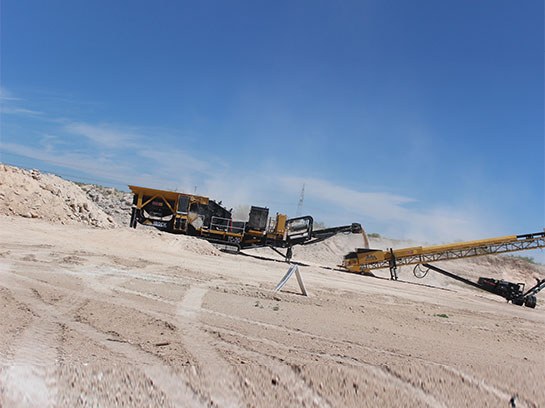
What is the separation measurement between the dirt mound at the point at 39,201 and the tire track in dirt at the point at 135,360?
16.5 metres

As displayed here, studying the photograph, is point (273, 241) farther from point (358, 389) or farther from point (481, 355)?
point (358, 389)

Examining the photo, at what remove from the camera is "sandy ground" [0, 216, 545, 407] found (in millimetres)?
→ 4090

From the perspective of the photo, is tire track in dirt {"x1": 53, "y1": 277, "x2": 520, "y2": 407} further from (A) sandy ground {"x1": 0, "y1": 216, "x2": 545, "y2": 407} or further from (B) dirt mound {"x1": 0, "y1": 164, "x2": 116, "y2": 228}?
(B) dirt mound {"x1": 0, "y1": 164, "x2": 116, "y2": 228}

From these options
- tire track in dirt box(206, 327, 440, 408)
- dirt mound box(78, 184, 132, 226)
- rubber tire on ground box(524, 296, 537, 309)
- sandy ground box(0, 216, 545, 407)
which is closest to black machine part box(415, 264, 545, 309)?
rubber tire on ground box(524, 296, 537, 309)

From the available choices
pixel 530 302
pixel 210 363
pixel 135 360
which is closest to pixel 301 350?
pixel 210 363

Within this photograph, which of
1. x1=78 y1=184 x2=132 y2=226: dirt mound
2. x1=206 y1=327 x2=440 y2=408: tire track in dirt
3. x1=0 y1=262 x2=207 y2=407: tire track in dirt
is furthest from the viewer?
x1=78 y1=184 x2=132 y2=226: dirt mound

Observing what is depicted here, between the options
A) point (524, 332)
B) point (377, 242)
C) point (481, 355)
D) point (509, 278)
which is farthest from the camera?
point (377, 242)

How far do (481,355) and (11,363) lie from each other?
21.0 ft

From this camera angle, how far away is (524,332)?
972 cm

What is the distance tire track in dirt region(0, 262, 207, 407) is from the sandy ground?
0.6 inches

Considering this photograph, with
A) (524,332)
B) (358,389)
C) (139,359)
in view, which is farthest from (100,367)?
(524,332)

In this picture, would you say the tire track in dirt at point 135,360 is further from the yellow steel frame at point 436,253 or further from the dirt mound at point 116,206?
the dirt mound at point 116,206

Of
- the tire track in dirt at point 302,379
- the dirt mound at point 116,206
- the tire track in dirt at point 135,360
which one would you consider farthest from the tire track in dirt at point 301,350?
the dirt mound at point 116,206

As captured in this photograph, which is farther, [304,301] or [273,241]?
[273,241]
